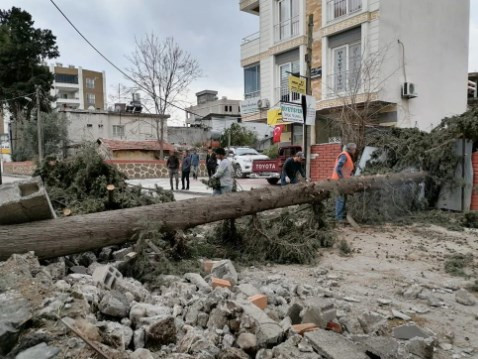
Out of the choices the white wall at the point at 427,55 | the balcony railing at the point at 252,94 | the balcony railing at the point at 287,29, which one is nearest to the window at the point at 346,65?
the white wall at the point at 427,55

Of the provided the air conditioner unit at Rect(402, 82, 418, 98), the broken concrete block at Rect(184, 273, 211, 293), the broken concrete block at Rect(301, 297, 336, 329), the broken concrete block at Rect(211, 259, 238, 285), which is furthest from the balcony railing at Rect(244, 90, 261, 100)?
the broken concrete block at Rect(301, 297, 336, 329)

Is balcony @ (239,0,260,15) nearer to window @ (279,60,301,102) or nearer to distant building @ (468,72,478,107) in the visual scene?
window @ (279,60,301,102)

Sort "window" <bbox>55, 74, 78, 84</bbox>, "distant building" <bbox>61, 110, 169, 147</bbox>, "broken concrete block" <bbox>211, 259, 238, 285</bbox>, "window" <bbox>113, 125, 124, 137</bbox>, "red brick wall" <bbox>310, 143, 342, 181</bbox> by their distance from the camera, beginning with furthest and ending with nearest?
"window" <bbox>55, 74, 78, 84</bbox> → "window" <bbox>113, 125, 124, 137</bbox> → "distant building" <bbox>61, 110, 169, 147</bbox> → "red brick wall" <bbox>310, 143, 342, 181</bbox> → "broken concrete block" <bbox>211, 259, 238, 285</bbox>

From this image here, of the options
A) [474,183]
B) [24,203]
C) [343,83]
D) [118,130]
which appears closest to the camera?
[24,203]

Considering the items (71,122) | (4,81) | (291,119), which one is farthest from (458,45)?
(4,81)

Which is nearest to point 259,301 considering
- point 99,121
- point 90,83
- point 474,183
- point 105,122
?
point 474,183

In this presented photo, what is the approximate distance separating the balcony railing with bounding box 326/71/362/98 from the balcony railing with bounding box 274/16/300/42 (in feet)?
12.2

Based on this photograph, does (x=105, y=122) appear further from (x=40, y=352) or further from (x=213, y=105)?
(x=40, y=352)

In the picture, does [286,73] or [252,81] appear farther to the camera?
[252,81]

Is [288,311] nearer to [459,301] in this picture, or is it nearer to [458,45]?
[459,301]

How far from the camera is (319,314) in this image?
3348 mm

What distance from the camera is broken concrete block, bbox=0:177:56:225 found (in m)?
3.87

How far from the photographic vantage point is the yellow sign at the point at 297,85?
10.3 m

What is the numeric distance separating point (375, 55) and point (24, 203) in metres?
16.5
